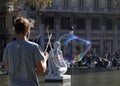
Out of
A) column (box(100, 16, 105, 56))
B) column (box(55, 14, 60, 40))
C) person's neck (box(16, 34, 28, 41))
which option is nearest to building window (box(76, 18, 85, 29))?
column (box(100, 16, 105, 56))

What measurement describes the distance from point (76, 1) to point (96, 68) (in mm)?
25559

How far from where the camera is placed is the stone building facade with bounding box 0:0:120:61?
70062 millimetres

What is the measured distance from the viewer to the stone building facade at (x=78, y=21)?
230ft

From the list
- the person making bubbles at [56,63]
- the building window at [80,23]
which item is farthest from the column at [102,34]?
the person making bubbles at [56,63]

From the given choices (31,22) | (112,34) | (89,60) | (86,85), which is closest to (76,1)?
(112,34)

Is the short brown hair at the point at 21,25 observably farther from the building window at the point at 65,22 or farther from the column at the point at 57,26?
the building window at the point at 65,22

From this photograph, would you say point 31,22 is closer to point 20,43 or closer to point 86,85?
point 20,43

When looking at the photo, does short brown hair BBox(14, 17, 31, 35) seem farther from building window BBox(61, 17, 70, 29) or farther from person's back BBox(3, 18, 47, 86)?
building window BBox(61, 17, 70, 29)

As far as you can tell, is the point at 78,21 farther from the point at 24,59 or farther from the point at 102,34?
the point at 24,59

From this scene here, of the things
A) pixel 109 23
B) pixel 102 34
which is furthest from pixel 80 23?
pixel 109 23

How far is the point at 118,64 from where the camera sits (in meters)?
51.8

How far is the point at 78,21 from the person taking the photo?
243 feet

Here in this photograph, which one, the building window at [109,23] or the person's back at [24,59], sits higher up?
the person's back at [24,59]

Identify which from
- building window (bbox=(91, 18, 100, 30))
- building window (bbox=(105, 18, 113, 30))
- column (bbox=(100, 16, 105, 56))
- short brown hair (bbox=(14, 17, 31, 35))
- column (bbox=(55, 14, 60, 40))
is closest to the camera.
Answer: short brown hair (bbox=(14, 17, 31, 35))
